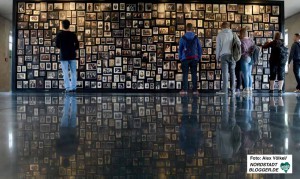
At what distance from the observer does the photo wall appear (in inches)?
537

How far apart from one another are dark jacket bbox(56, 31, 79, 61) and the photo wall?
212 inches

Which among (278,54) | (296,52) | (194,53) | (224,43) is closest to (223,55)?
(224,43)

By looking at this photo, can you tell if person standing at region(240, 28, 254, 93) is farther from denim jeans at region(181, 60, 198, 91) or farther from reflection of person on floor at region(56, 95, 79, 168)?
reflection of person on floor at region(56, 95, 79, 168)

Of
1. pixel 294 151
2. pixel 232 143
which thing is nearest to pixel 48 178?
pixel 232 143

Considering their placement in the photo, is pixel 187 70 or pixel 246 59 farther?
pixel 246 59

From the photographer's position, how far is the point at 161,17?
13.7 metres

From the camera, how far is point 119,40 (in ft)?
45.0

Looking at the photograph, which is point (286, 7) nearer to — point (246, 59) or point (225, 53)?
point (246, 59)

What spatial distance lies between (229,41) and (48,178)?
25.2 ft

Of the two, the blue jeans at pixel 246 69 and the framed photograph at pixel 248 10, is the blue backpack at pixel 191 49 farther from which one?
the framed photograph at pixel 248 10

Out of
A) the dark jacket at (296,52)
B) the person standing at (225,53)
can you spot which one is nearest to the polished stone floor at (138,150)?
the person standing at (225,53)

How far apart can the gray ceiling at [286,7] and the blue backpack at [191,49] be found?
31.5 feet

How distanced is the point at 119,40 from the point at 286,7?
31.8 feet

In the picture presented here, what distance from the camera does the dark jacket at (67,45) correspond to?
8.12 m
